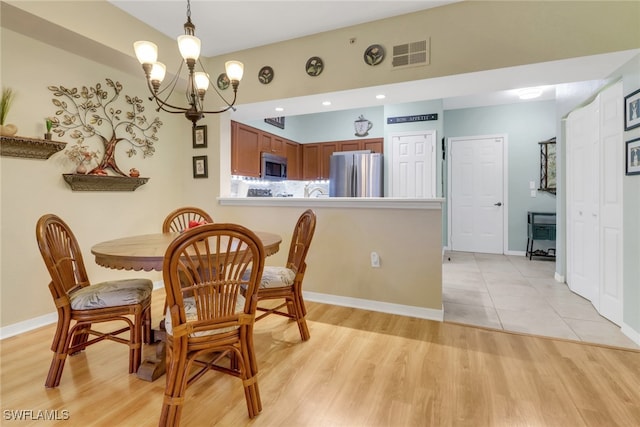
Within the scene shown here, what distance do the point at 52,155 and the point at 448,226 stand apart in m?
5.96

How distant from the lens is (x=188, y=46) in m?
1.86

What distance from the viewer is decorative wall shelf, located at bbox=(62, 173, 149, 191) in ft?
8.85

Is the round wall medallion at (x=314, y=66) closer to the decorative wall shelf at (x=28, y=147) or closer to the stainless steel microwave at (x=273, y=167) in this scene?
the stainless steel microwave at (x=273, y=167)

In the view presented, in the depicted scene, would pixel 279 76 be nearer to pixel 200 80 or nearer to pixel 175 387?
pixel 200 80

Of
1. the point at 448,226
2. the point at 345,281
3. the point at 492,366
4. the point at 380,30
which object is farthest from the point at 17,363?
the point at 448,226

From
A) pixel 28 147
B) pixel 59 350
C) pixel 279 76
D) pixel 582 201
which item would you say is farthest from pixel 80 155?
pixel 582 201

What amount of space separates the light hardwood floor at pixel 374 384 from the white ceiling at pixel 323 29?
2.20 m

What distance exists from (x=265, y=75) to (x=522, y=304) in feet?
11.8

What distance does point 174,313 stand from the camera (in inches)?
51.4

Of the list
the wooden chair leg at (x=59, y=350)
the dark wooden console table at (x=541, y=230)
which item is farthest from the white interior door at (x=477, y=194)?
the wooden chair leg at (x=59, y=350)

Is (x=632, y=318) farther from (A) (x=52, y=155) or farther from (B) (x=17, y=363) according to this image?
(A) (x=52, y=155)

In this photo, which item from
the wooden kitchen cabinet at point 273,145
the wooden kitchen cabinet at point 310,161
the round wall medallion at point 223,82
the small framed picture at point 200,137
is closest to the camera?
the round wall medallion at point 223,82

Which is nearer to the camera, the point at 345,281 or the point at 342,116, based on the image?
the point at 345,281

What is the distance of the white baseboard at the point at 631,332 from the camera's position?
2.19 metres
